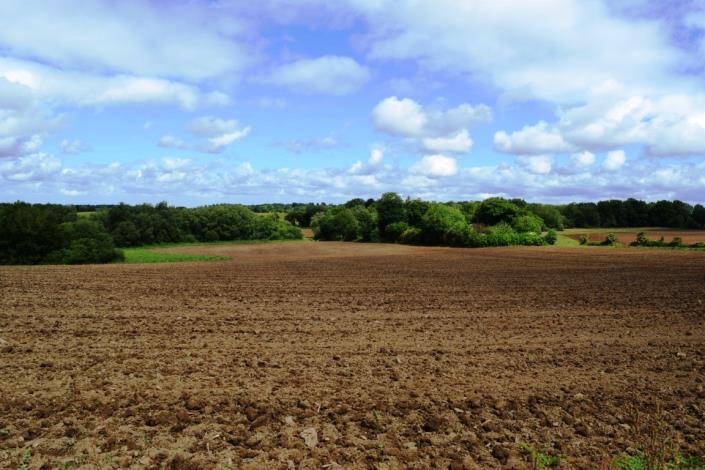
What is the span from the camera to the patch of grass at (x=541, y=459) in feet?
17.6

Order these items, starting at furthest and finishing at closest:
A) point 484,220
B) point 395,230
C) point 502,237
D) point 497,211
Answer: point 395,230 < point 484,220 < point 497,211 < point 502,237

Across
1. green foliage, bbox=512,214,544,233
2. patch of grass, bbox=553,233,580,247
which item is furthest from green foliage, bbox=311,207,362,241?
patch of grass, bbox=553,233,580,247

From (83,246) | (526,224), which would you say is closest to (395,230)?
(526,224)

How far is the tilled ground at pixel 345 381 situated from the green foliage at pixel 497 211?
39.4 meters

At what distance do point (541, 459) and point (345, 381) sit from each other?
3234 mm

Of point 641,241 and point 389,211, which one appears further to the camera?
point 389,211

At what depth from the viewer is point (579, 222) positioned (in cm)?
7950

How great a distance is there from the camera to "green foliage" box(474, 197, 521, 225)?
181 feet

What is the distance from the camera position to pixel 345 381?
310 inches

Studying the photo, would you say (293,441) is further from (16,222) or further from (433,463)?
(16,222)

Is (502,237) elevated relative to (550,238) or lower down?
elevated

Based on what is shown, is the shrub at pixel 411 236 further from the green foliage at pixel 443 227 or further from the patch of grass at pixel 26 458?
the patch of grass at pixel 26 458

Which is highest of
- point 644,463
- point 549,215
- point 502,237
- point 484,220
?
point 549,215

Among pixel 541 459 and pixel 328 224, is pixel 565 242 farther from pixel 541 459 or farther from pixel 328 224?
pixel 541 459
